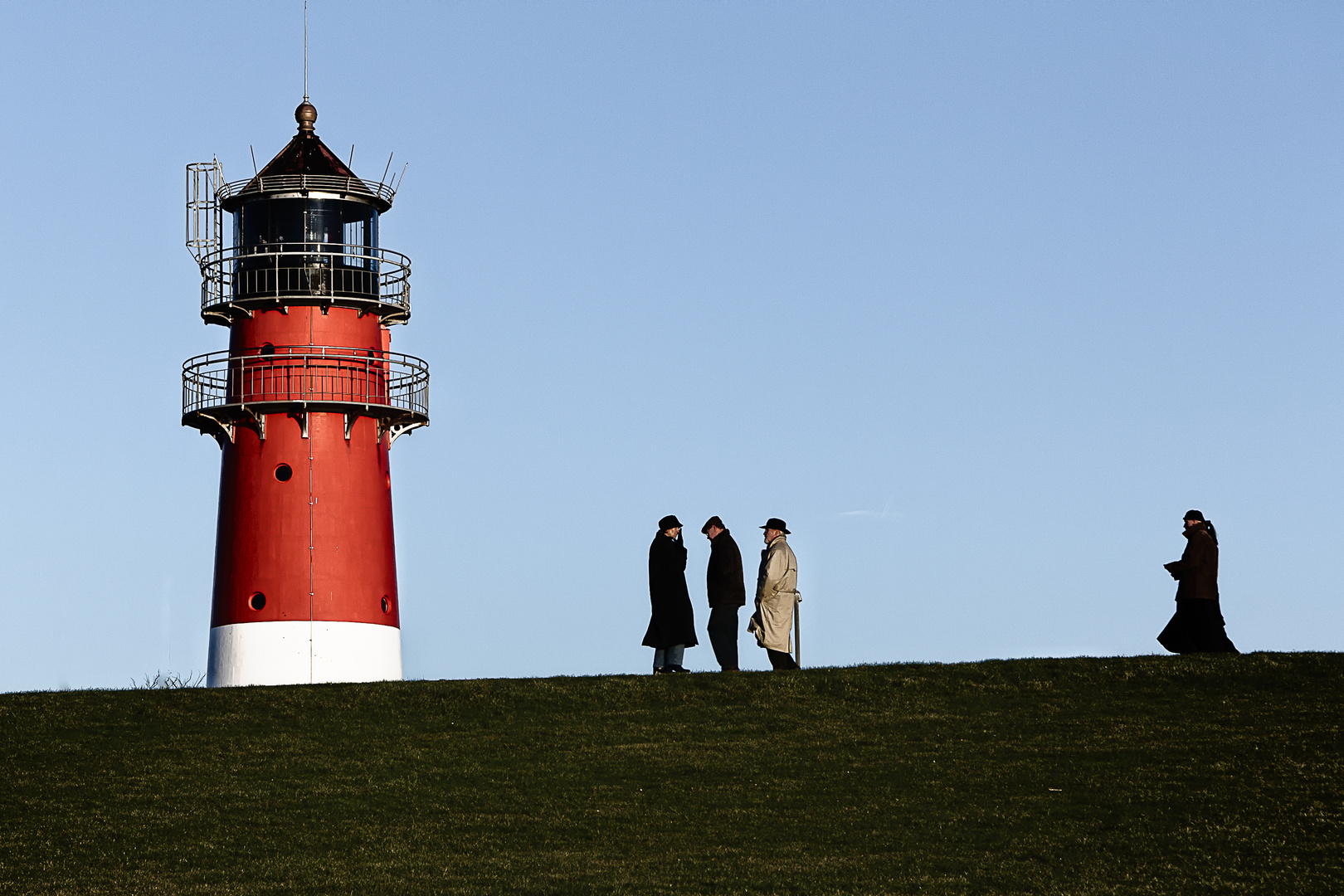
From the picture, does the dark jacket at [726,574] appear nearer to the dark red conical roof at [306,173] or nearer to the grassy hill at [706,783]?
the grassy hill at [706,783]

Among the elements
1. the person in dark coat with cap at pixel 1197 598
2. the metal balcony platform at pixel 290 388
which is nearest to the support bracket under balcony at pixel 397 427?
the metal balcony platform at pixel 290 388

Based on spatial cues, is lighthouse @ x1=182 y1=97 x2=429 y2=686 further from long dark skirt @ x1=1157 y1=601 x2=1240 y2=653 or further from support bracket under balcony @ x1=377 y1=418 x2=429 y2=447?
long dark skirt @ x1=1157 y1=601 x2=1240 y2=653

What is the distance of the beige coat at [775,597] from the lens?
21.9m

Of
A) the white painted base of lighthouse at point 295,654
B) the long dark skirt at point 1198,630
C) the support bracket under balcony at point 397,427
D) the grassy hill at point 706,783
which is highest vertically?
the support bracket under balcony at point 397,427

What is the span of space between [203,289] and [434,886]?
62.5 feet

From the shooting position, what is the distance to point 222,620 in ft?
98.6

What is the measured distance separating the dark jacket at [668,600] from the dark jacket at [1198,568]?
574 cm

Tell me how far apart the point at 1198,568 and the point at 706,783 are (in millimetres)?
7684

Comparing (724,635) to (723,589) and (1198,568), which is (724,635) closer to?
(723,589)

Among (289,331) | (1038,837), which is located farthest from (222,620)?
(1038,837)

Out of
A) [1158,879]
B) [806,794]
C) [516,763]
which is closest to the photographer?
[1158,879]

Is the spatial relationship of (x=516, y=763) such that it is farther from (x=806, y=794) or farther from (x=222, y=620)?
(x=222, y=620)

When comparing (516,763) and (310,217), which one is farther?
(310,217)

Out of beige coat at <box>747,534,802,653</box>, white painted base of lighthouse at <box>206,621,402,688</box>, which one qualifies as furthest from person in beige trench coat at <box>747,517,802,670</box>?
white painted base of lighthouse at <box>206,621,402,688</box>
